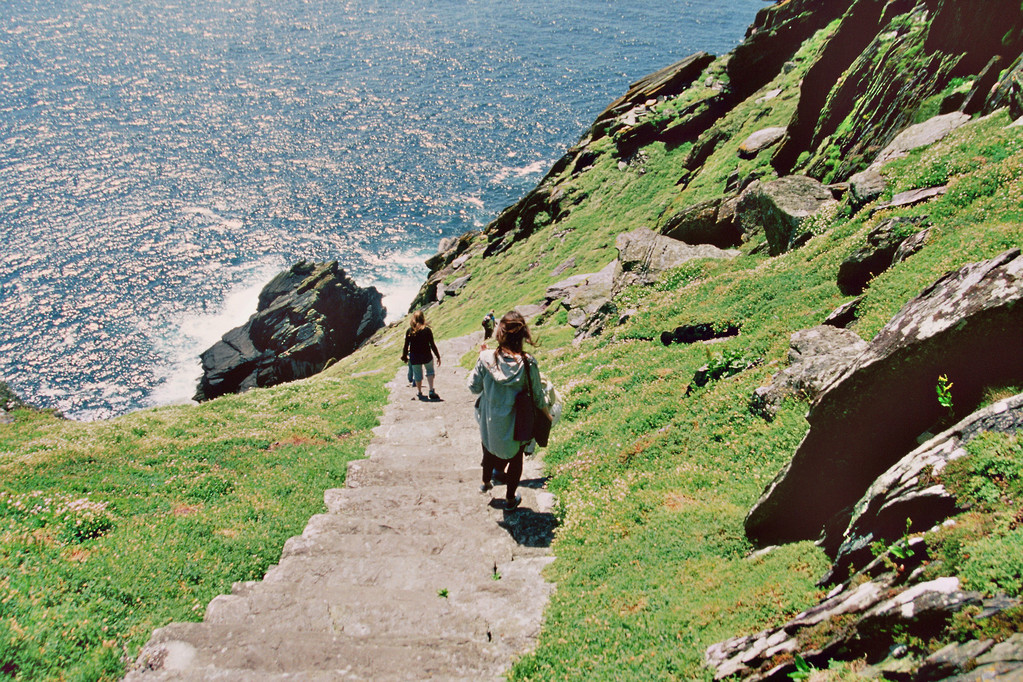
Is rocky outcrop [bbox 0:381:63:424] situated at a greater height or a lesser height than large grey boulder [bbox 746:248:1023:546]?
lesser

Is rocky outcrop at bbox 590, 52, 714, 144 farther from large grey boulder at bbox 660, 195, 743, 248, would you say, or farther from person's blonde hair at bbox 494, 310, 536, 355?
person's blonde hair at bbox 494, 310, 536, 355

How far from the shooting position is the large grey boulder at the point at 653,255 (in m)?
27.6

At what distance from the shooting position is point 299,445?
17172 mm

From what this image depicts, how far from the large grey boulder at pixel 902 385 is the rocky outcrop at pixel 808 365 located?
9.60ft

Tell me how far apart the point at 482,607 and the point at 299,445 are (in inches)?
354

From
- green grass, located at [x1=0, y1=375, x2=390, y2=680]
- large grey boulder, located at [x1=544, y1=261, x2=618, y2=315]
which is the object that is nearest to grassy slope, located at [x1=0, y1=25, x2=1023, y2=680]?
green grass, located at [x1=0, y1=375, x2=390, y2=680]

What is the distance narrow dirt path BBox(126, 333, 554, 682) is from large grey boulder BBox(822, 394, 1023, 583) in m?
4.36

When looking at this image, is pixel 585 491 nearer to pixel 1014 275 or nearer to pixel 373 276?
pixel 1014 275

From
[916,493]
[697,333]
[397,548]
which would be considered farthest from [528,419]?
[697,333]

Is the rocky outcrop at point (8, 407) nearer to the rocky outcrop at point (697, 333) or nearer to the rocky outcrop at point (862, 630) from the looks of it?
the rocky outcrop at point (697, 333)

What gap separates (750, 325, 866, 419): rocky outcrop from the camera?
38.1ft

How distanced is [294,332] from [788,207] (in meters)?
53.4

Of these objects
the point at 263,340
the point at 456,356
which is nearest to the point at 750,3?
the point at 263,340

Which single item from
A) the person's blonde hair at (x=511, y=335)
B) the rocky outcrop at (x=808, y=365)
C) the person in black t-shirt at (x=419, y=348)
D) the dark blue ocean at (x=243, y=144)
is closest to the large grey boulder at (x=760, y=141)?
the person in black t-shirt at (x=419, y=348)
